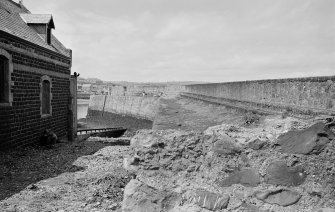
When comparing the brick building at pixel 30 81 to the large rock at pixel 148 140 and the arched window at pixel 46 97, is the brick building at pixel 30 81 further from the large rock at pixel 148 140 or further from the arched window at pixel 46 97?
the large rock at pixel 148 140

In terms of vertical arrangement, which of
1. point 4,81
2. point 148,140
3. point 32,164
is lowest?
point 32,164

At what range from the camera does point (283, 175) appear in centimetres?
336

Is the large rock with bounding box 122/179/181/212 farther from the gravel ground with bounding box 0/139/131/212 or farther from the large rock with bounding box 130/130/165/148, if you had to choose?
the gravel ground with bounding box 0/139/131/212

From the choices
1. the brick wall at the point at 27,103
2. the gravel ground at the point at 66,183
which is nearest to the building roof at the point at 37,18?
the brick wall at the point at 27,103

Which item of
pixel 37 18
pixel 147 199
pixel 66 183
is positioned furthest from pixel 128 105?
pixel 147 199

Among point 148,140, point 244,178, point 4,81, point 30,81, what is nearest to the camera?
point 244,178

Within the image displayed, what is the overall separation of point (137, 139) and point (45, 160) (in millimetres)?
7692

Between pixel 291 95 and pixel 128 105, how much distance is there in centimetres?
3023

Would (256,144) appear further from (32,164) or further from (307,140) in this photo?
(32,164)

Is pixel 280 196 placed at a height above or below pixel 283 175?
below

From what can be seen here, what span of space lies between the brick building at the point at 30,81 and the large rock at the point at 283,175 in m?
9.77

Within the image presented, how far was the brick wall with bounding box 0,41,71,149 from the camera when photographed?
11.1 metres

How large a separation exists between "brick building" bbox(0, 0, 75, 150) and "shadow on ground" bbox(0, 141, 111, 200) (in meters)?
0.65

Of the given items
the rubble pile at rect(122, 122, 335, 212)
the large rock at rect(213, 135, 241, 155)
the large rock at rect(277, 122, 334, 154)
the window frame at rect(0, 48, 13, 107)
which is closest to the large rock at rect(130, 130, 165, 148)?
the rubble pile at rect(122, 122, 335, 212)
